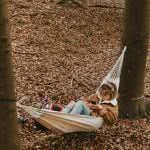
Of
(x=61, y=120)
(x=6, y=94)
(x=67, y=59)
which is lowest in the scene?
(x=61, y=120)

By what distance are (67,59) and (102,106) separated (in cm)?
293

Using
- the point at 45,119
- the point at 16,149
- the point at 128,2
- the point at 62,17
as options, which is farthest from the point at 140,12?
the point at 62,17

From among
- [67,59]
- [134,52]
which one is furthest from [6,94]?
[67,59]

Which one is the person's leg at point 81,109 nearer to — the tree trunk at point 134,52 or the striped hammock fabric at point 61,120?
Answer: the striped hammock fabric at point 61,120

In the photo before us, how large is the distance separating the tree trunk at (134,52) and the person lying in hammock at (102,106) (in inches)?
22.1

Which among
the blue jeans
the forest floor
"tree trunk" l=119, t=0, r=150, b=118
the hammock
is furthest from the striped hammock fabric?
"tree trunk" l=119, t=0, r=150, b=118

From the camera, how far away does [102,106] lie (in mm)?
4141

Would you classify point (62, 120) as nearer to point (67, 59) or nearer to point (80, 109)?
point (80, 109)

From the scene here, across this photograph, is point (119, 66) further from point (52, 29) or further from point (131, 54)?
point (52, 29)

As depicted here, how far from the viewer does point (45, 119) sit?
347 cm

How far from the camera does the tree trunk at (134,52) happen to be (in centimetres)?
460

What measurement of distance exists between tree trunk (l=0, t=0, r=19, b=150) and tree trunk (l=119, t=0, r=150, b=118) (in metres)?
1.89

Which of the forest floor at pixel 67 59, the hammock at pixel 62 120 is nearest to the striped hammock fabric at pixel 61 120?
the hammock at pixel 62 120

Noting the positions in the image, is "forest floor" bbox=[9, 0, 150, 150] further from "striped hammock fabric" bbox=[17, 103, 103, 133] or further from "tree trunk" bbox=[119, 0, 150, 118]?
"striped hammock fabric" bbox=[17, 103, 103, 133]
